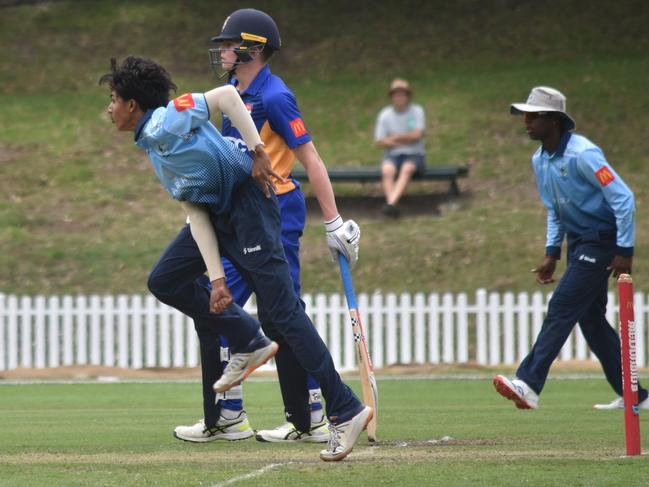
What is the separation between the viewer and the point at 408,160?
21609 mm

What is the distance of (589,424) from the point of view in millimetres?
8711

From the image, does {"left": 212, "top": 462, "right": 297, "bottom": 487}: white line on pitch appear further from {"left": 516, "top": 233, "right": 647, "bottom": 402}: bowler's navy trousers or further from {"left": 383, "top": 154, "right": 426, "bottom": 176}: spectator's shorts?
{"left": 383, "top": 154, "right": 426, "bottom": 176}: spectator's shorts

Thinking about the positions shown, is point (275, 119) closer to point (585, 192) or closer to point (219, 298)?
point (219, 298)

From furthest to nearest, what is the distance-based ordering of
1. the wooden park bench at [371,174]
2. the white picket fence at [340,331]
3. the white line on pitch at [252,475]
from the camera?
the wooden park bench at [371,174]
the white picket fence at [340,331]
the white line on pitch at [252,475]

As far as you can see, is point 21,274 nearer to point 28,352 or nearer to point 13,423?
point 28,352

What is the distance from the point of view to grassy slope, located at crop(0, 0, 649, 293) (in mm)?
20438

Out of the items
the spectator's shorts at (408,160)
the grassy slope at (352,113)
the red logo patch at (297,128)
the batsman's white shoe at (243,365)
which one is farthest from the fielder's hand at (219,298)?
the spectator's shorts at (408,160)

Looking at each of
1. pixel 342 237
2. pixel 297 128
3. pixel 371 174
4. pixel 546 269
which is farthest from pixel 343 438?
pixel 371 174

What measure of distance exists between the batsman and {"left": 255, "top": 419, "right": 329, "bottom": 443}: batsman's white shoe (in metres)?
1.39

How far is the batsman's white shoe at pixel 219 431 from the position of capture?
8047 millimetres

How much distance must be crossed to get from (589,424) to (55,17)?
25.9m

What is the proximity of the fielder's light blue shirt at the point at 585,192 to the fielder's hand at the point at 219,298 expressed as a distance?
121 inches

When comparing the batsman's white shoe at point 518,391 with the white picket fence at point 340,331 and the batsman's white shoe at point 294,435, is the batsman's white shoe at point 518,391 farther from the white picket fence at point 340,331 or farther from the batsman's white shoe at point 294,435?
the white picket fence at point 340,331

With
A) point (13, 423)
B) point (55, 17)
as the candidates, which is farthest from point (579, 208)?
point (55, 17)
